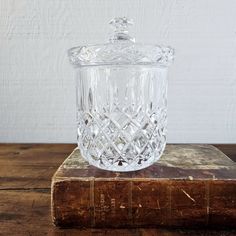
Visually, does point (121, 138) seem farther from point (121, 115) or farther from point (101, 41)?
point (101, 41)

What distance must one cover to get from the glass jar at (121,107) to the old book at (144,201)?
0.04m

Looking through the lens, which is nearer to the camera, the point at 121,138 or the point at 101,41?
the point at 121,138

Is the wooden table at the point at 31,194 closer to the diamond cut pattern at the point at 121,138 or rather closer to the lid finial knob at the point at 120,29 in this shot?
the diamond cut pattern at the point at 121,138

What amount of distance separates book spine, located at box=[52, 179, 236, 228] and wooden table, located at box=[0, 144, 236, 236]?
0.01 m

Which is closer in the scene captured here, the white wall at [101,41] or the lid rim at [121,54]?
the lid rim at [121,54]

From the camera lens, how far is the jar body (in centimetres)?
36

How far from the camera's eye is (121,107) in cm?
38

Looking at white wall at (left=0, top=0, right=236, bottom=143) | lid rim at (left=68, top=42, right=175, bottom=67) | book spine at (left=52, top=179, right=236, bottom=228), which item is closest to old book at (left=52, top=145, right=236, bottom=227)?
book spine at (left=52, top=179, right=236, bottom=228)

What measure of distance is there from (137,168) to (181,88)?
39 cm

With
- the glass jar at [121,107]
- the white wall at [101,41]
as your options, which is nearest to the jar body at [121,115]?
the glass jar at [121,107]

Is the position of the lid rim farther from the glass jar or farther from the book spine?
the book spine

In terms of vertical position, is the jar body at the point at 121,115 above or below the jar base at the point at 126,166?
above

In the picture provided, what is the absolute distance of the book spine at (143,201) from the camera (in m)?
0.32

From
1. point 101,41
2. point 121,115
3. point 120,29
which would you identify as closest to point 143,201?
point 121,115
